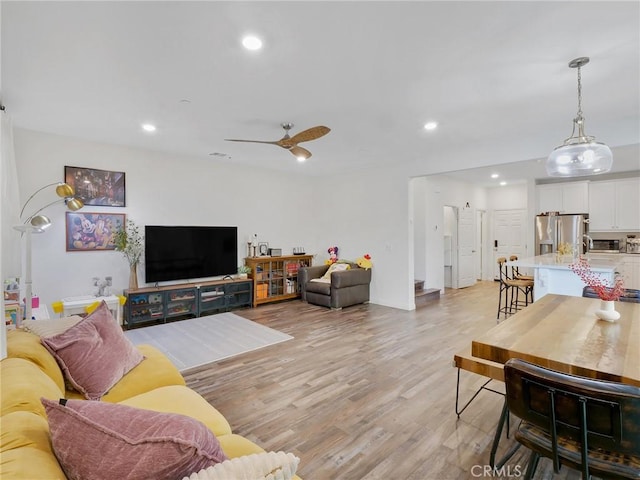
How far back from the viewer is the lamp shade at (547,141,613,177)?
2.57m

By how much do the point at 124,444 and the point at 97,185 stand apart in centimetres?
473

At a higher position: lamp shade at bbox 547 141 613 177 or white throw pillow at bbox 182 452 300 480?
lamp shade at bbox 547 141 613 177

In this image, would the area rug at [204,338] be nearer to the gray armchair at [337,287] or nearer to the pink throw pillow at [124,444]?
the gray armchair at [337,287]

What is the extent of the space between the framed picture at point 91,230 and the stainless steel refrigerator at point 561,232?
846 cm

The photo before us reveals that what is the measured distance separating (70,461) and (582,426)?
5.74 feet

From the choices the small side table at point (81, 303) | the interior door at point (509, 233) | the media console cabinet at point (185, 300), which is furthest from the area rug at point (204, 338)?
the interior door at point (509, 233)

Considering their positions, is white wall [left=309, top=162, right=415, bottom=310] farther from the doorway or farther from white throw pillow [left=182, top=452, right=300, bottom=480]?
white throw pillow [left=182, top=452, right=300, bottom=480]

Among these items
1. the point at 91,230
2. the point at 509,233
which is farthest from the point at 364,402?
the point at 509,233

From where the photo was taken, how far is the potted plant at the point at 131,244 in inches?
182

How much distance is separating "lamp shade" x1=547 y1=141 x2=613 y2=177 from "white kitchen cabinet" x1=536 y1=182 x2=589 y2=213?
5.30 metres

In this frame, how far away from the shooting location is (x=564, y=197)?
23.3ft

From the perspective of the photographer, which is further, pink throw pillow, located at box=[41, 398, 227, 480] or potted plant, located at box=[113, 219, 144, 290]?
potted plant, located at box=[113, 219, 144, 290]

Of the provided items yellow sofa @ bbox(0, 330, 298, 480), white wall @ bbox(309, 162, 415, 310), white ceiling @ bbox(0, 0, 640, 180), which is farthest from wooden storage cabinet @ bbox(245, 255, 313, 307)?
yellow sofa @ bbox(0, 330, 298, 480)

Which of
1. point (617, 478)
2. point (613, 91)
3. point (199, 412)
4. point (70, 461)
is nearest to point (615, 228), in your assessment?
point (613, 91)
